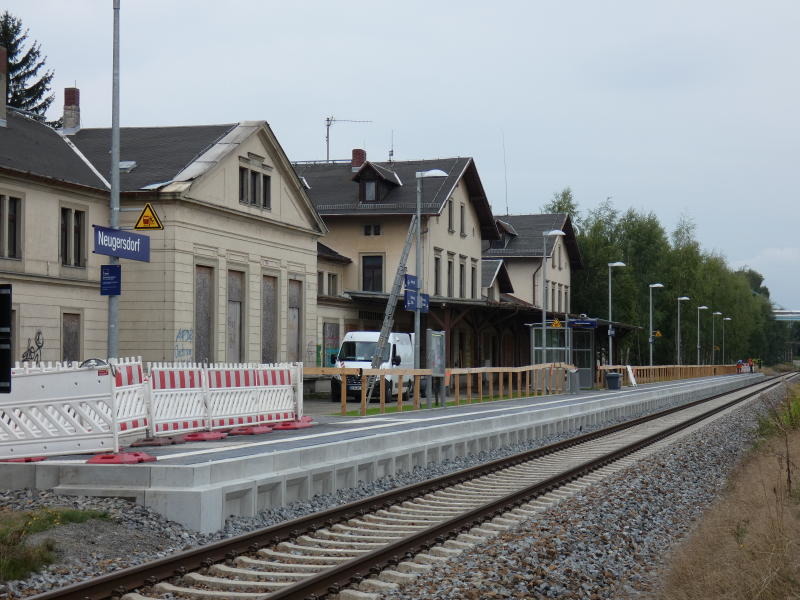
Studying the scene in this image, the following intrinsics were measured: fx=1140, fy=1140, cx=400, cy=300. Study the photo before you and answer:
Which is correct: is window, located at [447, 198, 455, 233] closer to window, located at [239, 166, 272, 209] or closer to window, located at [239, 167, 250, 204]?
window, located at [239, 166, 272, 209]

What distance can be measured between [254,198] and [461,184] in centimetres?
1930

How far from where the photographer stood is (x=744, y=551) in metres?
8.32

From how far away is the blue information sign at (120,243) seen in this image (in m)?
17.5

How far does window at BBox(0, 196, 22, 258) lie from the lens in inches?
1065

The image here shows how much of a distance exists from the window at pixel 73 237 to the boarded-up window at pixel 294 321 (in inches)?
364

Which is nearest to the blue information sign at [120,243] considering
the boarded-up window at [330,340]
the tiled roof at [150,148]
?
the tiled roof at [150,148]

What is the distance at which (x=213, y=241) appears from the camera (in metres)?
33.6

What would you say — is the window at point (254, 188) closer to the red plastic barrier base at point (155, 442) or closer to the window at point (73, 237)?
the window at point (73, 237)

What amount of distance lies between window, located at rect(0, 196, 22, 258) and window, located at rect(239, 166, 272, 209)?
8667 millimetres

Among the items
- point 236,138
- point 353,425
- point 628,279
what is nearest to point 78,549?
point 353,425

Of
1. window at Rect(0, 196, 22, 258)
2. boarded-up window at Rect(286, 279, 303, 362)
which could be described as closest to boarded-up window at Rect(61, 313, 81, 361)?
window at Rect(0, 196, 22, 258)

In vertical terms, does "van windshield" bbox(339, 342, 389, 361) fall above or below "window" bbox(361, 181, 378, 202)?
below

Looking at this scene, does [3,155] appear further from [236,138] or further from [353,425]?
[353,425]

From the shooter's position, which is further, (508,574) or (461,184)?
(461,184)
